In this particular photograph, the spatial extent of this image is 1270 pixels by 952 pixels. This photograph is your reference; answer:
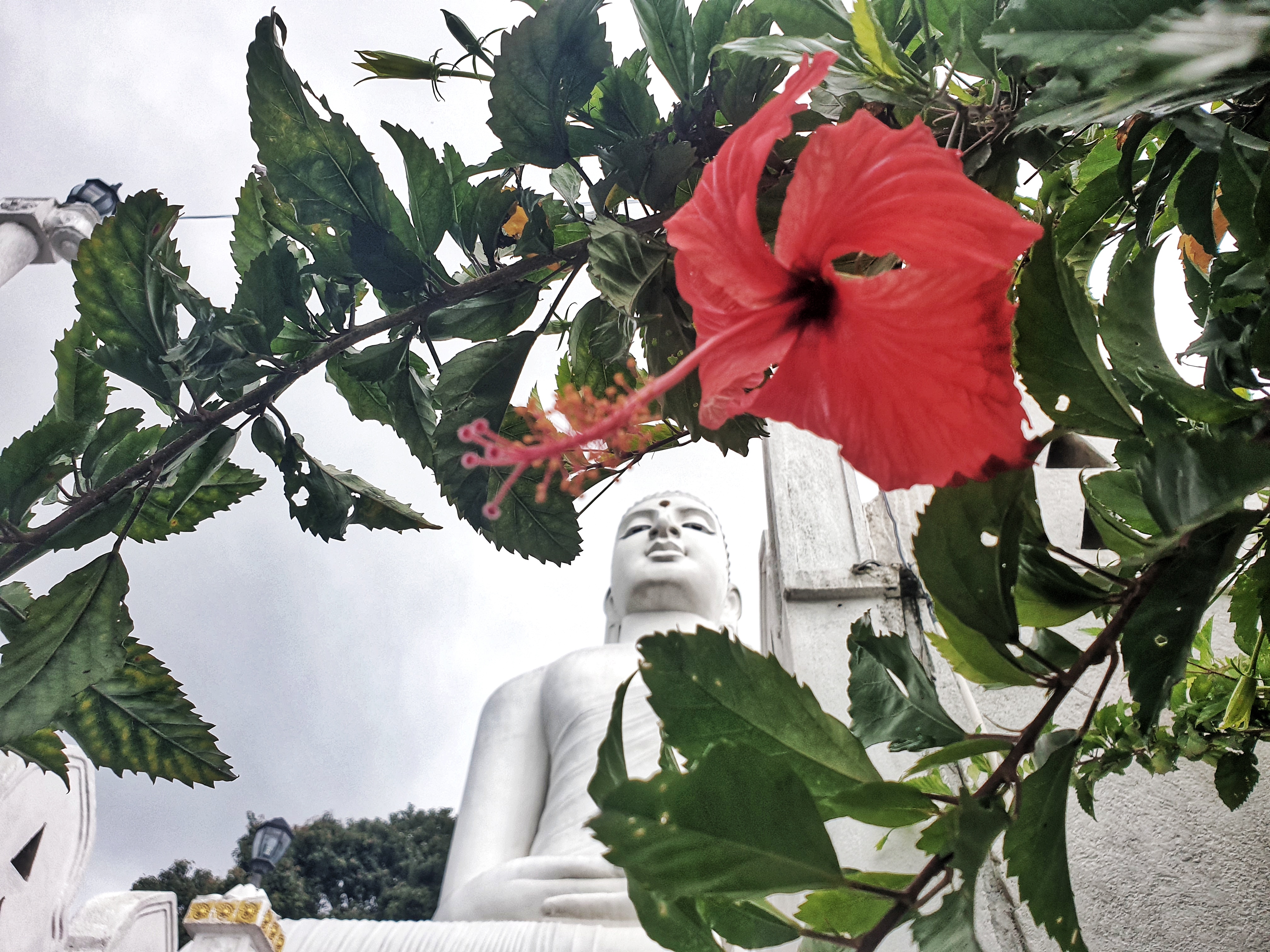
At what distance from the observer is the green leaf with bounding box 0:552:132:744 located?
17.3 inches

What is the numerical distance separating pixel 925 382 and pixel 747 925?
20cm

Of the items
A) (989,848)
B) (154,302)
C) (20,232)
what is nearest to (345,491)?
(154,302)

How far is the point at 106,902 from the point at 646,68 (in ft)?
4.98

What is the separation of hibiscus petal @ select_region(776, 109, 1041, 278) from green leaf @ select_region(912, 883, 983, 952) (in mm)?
209

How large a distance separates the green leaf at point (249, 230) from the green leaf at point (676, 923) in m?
0.45

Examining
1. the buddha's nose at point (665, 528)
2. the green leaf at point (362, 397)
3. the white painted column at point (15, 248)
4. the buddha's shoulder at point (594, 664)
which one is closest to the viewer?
the green leaf at point (362, 397)

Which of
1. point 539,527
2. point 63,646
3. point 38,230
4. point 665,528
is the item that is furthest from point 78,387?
point 38,230

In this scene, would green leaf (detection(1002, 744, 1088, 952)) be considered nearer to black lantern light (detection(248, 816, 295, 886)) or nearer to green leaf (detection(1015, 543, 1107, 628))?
green leaf (detection(1015, 543, 1107, 628))

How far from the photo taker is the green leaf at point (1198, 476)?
27 centimetres

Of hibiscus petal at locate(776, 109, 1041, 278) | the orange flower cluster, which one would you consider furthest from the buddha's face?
hibiscus petal at locate(776, 109, 1041, 278)

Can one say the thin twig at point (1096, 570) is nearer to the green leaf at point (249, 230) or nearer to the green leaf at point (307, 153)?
the green leaf at point (307, 153)

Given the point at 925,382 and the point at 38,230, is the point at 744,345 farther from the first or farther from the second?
the point at 38,230

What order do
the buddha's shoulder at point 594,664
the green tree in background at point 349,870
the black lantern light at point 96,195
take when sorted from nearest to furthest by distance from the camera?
the buddha's shoulder at point 594,664 < the black lantern light at point 96,195 < the green tree in background at point 349,870

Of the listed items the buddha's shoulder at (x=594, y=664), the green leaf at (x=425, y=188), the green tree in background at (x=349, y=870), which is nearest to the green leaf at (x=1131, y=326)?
the green leaf at (x=425, y=188)
